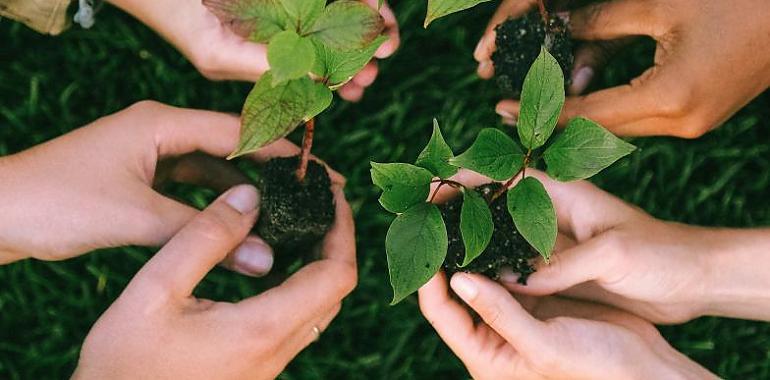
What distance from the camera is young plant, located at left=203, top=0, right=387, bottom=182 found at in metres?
0.71

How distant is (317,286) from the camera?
44.3 inches

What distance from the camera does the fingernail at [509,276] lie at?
116 cm

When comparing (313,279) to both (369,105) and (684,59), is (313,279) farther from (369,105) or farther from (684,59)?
(684,59)

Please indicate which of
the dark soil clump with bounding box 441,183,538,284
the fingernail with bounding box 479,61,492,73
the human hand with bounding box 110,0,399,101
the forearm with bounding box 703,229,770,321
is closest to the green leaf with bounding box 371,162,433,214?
the dark soil clump with bounding box 441,183,538,284

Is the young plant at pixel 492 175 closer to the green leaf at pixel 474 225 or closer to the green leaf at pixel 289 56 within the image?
the green leaf at pixel 474 225

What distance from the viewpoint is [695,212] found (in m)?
1.54

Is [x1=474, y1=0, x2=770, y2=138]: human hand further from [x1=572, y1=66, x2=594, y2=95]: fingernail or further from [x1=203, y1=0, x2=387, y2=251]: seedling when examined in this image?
[x1=203, y1=0, x2=387, y2=251]: seedling

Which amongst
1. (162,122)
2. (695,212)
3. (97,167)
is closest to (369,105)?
(162,122)

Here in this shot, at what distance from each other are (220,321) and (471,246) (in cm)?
43

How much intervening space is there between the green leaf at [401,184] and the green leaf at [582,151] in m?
0.14

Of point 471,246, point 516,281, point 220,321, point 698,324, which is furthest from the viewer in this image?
point 698,324

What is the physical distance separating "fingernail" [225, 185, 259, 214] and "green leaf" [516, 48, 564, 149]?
0.50 meters

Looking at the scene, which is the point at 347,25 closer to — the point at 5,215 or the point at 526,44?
the point at 526,44

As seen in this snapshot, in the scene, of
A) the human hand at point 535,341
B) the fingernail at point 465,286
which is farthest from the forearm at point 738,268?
the fingernail at point 465,286
